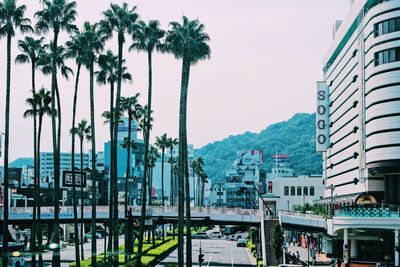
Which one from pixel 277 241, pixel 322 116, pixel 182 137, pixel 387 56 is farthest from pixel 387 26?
pixel 322 116

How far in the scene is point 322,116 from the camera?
117 meters

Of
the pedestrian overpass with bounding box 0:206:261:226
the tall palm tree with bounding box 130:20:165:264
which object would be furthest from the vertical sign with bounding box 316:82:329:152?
the tall palm tree with bounding box 130:20:165:264

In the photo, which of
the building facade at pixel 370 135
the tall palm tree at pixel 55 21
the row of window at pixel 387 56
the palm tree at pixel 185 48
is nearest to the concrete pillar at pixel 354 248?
the building facade at pixel 370 135

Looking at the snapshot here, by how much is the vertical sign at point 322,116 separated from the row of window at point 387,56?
36.6 metres

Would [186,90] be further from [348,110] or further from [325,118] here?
[325,118]

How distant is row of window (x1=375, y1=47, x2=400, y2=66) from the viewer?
7744 cm

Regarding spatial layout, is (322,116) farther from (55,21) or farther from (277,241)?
(55,21)

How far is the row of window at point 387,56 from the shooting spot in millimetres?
77438

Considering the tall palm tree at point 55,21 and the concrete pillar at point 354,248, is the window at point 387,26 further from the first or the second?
the tall palm tree at point 55,21

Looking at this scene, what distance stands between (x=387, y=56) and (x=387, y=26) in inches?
140

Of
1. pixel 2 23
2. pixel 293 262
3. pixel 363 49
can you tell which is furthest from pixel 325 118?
pixel 2 23

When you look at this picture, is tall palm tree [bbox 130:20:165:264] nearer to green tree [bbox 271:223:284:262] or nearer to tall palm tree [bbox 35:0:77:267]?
tall palm tree [bbox 35:0:77:267]

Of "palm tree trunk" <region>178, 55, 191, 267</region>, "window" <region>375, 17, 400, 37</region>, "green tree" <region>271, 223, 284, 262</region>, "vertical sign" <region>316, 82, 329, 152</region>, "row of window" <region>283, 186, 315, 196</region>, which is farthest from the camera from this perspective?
"row of window" <region>283, 186, 315, 196</region>

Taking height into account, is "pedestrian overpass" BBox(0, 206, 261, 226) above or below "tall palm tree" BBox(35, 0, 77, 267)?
below
